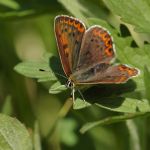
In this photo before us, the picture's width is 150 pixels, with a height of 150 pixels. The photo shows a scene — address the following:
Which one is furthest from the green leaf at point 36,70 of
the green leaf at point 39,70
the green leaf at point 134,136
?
the green leaf at point 134,136

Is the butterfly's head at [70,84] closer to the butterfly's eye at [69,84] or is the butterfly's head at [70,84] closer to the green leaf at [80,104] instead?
the butterfly's eye at [69,84]

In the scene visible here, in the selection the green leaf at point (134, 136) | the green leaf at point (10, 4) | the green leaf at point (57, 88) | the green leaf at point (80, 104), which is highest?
the green leaf at point (10, 4)

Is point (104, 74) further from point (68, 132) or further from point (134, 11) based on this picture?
point (68, 132)

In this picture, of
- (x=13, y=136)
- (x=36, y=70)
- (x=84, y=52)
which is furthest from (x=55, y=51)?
(x=13, y=136)

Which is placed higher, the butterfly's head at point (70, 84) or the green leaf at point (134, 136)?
the butterfly's head at point (70, 84)

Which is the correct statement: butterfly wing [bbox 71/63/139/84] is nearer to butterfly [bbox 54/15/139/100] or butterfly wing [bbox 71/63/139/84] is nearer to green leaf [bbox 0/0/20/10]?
butterfly [bbox 54/15/139/100]

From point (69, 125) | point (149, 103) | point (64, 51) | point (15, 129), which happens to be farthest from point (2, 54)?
point (149, 103)
